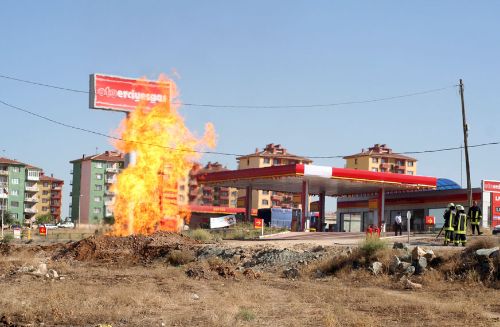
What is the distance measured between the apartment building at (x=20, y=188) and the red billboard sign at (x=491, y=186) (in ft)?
320

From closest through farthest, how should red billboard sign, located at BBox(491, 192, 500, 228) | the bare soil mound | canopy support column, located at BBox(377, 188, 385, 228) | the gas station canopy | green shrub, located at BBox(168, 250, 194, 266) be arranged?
green shrub, located at BBox(168, 250, 194, 266), the bare soil mound, the gas station canopy, red billboard sign, located at BBox(491, 192, 500, 228), canopy support column, located at BBox(377, 188, 385, 228)

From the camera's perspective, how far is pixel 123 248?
3422 centimetres

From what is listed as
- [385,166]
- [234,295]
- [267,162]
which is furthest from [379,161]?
[234,295]

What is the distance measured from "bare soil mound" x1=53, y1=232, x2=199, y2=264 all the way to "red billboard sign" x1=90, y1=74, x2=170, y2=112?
446 inches

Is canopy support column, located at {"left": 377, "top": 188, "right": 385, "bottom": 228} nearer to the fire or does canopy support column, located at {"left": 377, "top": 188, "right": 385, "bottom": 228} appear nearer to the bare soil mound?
the fire

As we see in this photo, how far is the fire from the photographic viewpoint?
4150 cm

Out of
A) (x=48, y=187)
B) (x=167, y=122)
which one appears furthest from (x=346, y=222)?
(x=48, y=187)

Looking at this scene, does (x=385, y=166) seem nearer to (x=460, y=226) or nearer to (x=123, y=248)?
(x=123, y=248)

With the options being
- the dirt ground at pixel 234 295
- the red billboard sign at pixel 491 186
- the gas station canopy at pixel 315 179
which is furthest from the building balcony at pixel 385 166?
the dirt ground at pixel 234 295

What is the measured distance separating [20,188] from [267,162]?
5042cm

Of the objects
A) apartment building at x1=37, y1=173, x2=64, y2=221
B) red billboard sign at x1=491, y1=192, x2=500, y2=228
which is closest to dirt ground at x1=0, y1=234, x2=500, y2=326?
red billboard sign at x1=491, y1=192, x2=500, y2=228

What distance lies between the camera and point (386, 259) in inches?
925

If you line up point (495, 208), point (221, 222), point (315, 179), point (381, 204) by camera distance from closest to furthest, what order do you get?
point (315, 179) < point (495, 208) < point (381, 204) < point (221, 222)

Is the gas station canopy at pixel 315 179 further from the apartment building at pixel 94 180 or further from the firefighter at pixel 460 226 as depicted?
the apartment building at pixel 94 180
